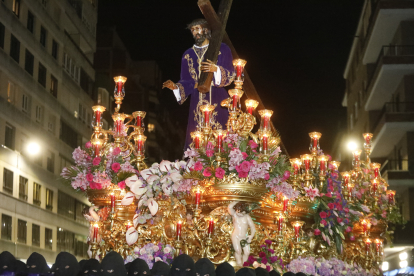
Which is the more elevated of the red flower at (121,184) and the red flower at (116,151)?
the red flower at (116,151)

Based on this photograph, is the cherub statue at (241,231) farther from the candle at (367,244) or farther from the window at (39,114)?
the window at (39,114)

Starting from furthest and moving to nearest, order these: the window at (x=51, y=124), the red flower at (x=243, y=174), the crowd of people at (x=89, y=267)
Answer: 1. the window at (x=51, y=124)
2. the red flower at (x=243, y=174)
3. the crowd of people at (x=89, y=267)

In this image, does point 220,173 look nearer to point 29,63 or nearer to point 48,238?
point 29,63

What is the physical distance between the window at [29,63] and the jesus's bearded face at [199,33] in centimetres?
2274

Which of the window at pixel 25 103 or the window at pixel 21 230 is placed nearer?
the window at pixel 21 230

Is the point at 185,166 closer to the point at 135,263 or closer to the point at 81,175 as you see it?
the point at 81,175

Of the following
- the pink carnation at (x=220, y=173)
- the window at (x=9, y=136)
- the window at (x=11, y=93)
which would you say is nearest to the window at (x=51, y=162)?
the window at (x=9, y=136)

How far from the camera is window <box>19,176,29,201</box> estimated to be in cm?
3434

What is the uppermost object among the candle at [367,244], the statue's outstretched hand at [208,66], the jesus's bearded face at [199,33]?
the jesus's bearded face at [199,33]

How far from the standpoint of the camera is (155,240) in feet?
42.3

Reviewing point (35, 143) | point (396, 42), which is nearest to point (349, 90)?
point (396, 42)

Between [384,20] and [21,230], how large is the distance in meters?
20.7

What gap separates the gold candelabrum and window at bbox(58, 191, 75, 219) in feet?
88.5

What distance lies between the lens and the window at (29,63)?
35500mm
